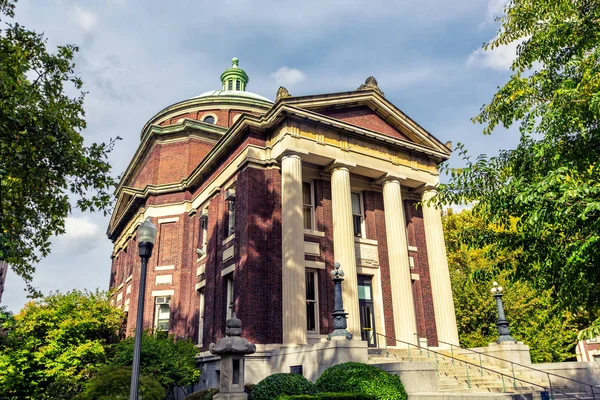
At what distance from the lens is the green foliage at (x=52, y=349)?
21625 millimetres

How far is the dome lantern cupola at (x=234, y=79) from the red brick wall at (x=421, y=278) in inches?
960

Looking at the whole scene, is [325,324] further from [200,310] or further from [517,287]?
[517,287]

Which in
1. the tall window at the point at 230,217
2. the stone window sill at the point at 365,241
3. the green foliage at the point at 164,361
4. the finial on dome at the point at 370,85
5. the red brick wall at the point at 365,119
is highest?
the finial on dome at the point at 370,85

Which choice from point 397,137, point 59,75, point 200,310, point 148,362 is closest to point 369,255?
point 397,137

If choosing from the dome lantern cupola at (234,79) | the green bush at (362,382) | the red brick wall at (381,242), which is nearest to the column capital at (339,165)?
the red brick wall at (381,242)

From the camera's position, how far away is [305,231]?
2106cm

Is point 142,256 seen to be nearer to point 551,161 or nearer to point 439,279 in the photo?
point 551,161

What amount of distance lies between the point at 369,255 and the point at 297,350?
7.03 m

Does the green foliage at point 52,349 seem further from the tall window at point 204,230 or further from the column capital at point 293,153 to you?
the column capital at point 293,153

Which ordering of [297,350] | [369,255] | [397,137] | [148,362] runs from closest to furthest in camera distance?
[297,350] < [148,362] < [369,255] < [397,137]

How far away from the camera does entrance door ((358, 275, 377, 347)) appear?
21281 millimetres

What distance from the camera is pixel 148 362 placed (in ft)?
60.2

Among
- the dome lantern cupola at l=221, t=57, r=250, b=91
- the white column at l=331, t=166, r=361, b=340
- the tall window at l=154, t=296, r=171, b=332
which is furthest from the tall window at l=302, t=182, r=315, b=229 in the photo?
the dome lantern cupola at l=221, t=57, r=250, b=91

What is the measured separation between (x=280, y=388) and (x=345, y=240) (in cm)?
827
